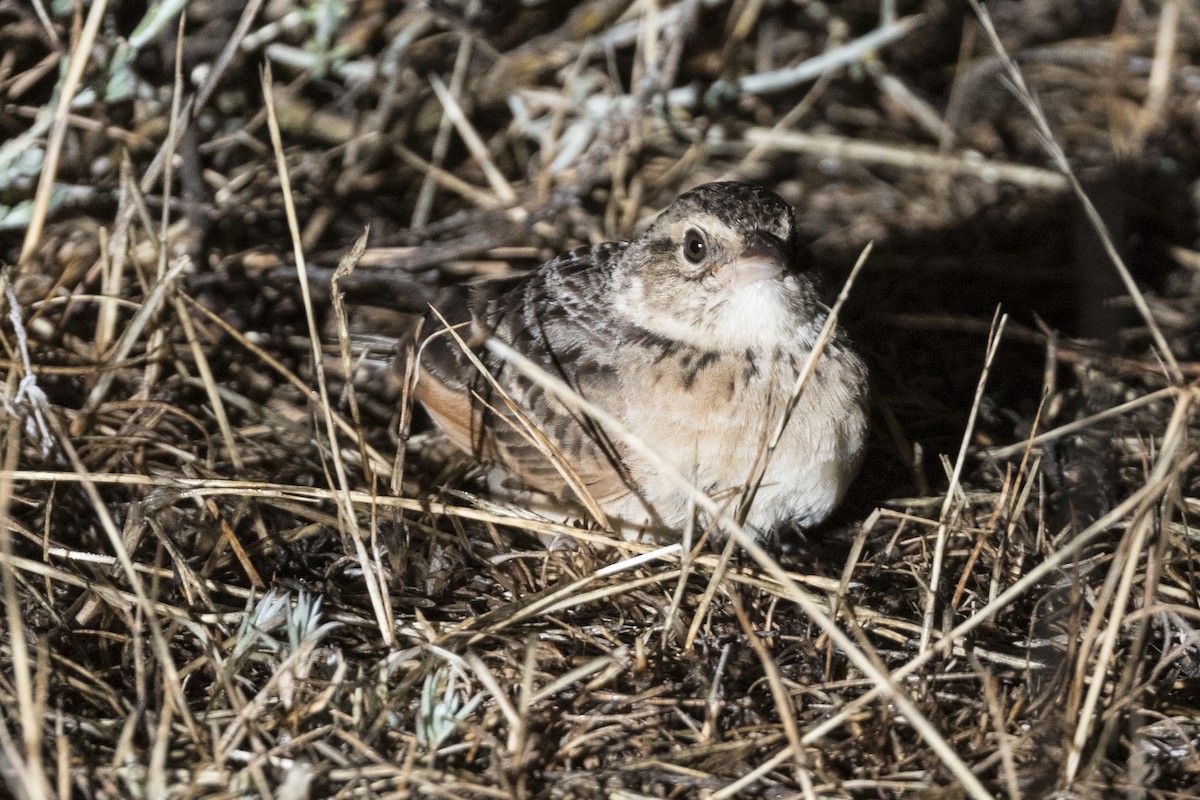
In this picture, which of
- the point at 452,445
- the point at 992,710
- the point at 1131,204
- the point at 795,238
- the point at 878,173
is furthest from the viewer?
the point at 878,173

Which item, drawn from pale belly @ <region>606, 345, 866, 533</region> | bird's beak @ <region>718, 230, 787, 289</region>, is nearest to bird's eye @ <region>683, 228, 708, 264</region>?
bird's beak @ <region>718, 230, 787, 289</region>

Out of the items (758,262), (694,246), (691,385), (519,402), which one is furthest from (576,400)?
(519,402)

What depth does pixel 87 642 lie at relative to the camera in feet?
13.1

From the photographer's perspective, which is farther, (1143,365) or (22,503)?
(1143,365)

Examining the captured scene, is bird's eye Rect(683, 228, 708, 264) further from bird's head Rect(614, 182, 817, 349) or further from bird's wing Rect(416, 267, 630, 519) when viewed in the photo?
bird's wing Rect(416, 267, 630, 519)

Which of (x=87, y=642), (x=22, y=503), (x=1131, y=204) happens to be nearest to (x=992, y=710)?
(x=87, y=642)

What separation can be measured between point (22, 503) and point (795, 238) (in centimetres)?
307

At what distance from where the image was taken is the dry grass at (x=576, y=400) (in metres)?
3.48

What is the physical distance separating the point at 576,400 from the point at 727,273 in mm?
984

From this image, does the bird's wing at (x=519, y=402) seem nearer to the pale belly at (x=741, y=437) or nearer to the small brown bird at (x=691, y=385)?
the small brown bird at (x=691, y=385)

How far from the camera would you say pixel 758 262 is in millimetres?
4023

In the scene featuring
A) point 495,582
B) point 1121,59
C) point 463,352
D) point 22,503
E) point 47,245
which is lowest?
point 495,582

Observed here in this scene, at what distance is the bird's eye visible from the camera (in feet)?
14.0

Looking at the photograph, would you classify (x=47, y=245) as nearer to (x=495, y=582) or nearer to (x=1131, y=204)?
(x=495, y=582)
